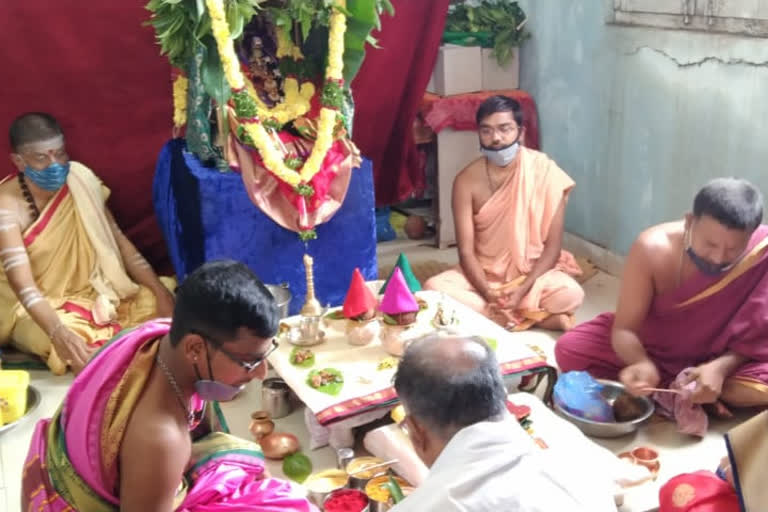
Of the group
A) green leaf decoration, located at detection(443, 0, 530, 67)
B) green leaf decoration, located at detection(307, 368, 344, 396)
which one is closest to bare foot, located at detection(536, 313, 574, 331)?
green leaf decoration, located at detection(307, 368, 344, 396)

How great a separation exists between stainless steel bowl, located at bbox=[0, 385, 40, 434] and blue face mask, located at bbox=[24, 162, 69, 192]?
1.13m

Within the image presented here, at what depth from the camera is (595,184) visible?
5.45 meters

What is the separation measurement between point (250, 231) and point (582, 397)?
2.08m

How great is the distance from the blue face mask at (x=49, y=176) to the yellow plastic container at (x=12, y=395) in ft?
3.82

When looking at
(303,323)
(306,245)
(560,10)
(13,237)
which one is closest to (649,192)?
(560,10)

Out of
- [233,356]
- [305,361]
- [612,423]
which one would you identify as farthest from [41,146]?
[612,423]

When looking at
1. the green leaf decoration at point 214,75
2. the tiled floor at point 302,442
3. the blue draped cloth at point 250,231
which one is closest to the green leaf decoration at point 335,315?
the tiled floor at point 302,442

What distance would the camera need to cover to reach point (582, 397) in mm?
3326

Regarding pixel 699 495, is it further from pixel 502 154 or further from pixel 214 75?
pixel 214 75

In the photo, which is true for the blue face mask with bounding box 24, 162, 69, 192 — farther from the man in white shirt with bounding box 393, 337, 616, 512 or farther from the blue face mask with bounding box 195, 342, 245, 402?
the man in white shirt with bounding box 393, 337, 616, 512

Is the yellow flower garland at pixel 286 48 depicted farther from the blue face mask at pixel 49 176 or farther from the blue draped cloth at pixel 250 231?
the blue face mask at pixel 49 176

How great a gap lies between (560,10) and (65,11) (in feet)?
10.9

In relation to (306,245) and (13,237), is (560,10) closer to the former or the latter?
(306,245)

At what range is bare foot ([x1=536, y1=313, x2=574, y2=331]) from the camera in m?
4.38
